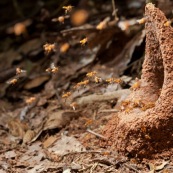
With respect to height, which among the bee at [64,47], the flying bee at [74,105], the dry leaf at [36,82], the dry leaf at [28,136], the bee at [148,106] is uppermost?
the bee at [64,47]

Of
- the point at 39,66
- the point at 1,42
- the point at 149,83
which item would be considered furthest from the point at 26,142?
the point at 1,42

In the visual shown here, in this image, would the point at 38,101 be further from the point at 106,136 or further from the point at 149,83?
the point at 149,83

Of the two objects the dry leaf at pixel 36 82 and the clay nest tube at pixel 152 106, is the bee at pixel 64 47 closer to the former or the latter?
the dry leaf at pixel 36 82

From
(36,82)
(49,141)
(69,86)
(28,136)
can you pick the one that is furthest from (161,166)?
(36,82)

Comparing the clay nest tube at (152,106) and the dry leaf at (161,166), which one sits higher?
the clay nest tube at (152,106)

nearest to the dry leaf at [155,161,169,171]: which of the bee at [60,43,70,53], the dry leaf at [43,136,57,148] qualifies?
the dry leaf at [43,136,57,148]

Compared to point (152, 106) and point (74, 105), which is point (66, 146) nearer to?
point (74, 105)

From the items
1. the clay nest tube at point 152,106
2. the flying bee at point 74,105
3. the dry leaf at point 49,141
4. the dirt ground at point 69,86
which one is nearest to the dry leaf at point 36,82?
the dirt ground at point 69,86
